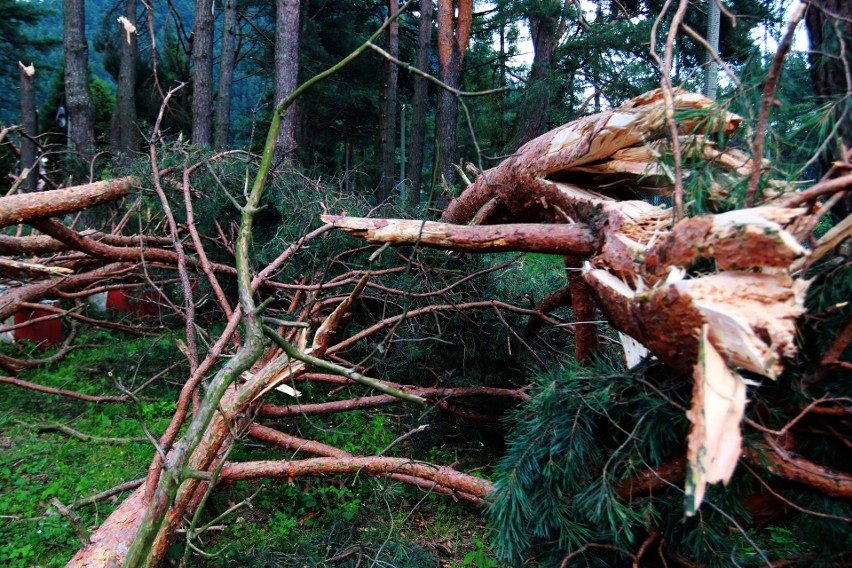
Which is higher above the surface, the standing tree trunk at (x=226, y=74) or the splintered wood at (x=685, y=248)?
the standing tree trunk at (x=226, y=74)

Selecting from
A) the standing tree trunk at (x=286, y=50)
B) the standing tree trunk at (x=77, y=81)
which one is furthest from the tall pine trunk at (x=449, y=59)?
the standing tree trunk at (x=77, y=81)

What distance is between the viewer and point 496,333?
374cm

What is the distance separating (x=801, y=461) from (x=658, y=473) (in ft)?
1.29

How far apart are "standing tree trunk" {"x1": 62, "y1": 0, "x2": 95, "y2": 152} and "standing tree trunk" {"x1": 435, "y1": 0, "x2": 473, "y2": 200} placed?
5339 millimetres

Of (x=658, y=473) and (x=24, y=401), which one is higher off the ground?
(x=658, y=473)

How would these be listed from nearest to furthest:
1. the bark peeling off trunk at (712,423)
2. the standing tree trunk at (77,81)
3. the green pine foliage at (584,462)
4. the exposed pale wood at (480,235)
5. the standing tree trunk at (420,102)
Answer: the bark peeling off trunk at (712,423)
the green pine foliage at (584,462)
the exposed pale wood at (480,235)
the standing tree trunk at (77,81)
the standing tree trunk at (420,102)

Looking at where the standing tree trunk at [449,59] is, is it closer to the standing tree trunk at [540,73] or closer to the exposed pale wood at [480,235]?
the standing tree trunk at [540,73]

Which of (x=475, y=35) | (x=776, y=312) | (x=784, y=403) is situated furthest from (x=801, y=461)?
(x=475, y=35)

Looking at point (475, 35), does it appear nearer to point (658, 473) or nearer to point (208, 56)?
point (208, 56)

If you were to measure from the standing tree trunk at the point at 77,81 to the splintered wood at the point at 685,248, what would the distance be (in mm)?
6819

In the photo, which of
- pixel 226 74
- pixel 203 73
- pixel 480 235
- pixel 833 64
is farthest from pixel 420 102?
→ pixel 833 64

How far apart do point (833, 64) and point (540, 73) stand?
926 cm

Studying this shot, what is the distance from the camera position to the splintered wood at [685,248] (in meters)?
1.30

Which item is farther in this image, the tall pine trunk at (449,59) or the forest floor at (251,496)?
the tall pine trunk at (449,59)
